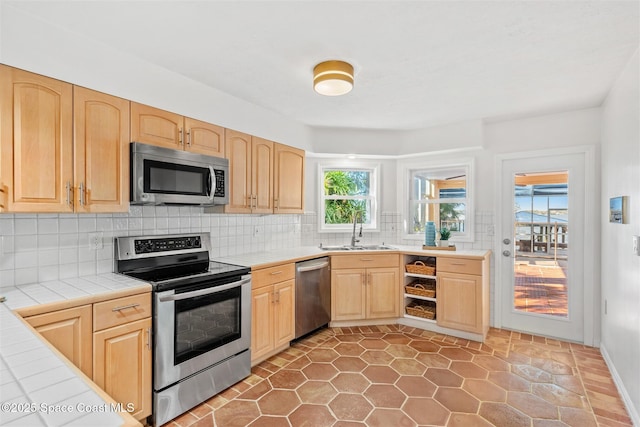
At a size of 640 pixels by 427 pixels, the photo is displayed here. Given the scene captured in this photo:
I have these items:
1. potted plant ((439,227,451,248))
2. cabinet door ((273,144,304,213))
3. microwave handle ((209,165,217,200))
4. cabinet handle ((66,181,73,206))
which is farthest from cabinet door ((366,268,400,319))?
cabinet handle ((66,181,73,206))

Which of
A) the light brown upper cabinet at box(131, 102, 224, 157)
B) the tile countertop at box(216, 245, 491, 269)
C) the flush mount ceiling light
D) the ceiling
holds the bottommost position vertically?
the tile countertop at box(216, 245, 491, 269)

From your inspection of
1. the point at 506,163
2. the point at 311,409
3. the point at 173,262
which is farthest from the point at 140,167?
the point at 506,163

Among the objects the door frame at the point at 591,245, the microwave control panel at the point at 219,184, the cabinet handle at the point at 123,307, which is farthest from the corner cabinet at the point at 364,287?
the cabinet handle at the point at 123,307

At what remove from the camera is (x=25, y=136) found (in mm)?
1749

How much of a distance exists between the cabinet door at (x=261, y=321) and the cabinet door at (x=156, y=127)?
1.33m

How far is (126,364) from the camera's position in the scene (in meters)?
1.86

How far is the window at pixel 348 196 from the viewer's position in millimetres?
4328

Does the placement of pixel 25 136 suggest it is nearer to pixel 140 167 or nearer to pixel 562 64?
pixel 140 167

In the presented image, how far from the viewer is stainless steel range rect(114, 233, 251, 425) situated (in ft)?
6.57

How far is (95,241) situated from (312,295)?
1947 millimetres

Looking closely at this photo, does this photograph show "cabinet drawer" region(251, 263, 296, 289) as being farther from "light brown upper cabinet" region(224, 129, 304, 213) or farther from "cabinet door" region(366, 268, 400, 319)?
"cabinet door" region(366, 268, 400, 319)

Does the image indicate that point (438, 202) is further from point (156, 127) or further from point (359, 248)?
point (156, 127)

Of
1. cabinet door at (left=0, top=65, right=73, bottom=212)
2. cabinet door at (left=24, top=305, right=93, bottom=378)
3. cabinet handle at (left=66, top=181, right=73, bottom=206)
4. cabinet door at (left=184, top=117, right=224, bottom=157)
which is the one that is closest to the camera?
cabinet door at (left=24, top=305, right=93, bottom=378)

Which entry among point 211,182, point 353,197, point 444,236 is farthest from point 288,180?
point 444,236
